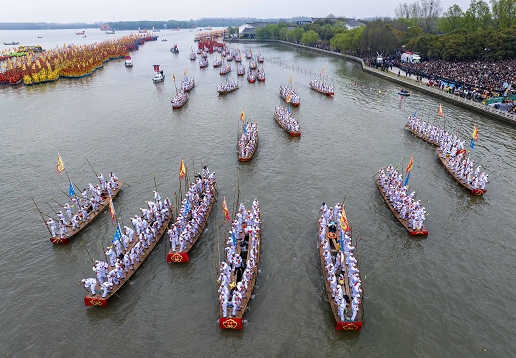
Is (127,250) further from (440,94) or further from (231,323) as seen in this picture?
(440,94)

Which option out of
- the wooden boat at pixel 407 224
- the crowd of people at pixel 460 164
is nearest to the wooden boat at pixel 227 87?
the crowd of people at pixel 460 164

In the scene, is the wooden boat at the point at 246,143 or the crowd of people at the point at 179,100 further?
the crowd of people at the point at 179,100

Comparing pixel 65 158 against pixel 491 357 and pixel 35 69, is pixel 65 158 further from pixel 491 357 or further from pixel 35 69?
pixel 35 69

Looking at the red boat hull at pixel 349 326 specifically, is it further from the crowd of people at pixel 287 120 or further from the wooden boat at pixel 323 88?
the wooden boat at pixel 323 88

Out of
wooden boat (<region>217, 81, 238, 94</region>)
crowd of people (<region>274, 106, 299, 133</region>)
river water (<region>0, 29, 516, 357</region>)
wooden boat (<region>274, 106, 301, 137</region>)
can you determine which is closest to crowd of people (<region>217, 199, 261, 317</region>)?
river water (<region>0, 29, 516, 357</region>)

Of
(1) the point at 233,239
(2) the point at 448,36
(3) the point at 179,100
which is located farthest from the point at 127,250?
(2) the point at 448,36
